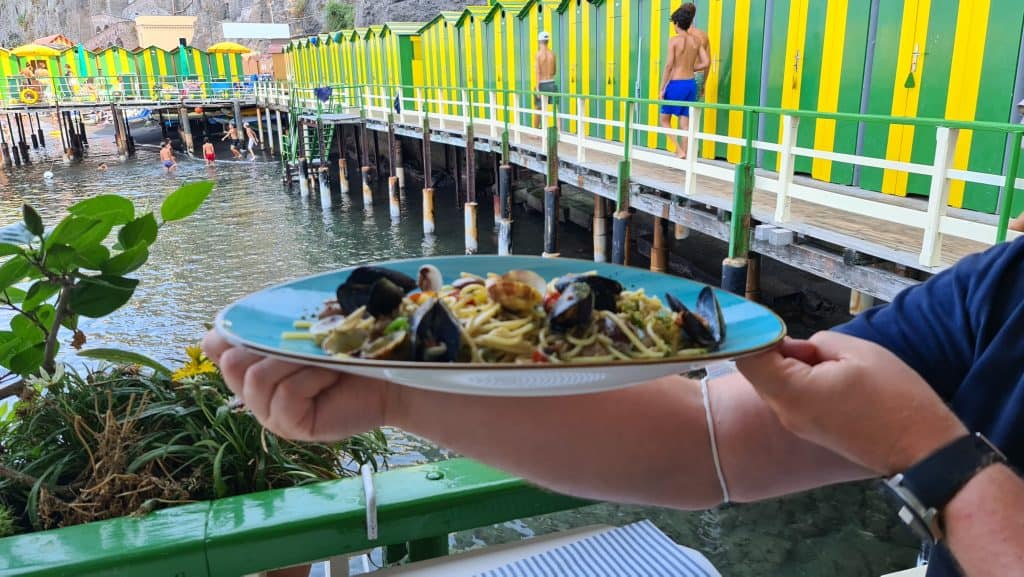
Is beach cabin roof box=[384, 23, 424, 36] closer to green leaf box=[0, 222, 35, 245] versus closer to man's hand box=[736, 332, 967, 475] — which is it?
green leaf box=[0, 222, 35, 245]

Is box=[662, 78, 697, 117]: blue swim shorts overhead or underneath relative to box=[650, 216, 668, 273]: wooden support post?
overhead

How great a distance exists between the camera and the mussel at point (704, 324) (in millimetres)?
1042

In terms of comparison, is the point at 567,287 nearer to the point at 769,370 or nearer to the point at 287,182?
the point at 769,370

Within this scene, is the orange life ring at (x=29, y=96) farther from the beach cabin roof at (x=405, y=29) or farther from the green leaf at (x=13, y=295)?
the green leaf at (x=13, y=295)

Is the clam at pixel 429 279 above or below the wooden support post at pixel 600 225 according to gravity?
above

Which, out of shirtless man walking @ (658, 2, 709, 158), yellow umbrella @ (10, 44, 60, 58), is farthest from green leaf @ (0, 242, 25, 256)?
yellow umbrella @ (10, 44, 60, 58)

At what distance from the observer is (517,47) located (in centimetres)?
1741

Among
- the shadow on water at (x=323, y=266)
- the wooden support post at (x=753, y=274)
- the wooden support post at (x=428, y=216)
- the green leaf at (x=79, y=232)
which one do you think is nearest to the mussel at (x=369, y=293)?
the green leaf at (x=79, y=232)

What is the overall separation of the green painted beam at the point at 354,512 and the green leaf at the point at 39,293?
837 millimetres

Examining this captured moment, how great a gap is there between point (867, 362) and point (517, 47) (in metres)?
17.4

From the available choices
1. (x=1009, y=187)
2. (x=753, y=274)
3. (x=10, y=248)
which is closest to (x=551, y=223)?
(x=753, y=274)

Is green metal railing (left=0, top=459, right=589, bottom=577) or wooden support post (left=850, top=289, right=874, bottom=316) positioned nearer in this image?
green metal railing (left=0, top=459, right=589, bottom=577)

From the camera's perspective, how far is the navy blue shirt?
3.56 ft

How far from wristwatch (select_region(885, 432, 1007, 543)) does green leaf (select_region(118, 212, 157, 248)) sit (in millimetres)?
2065
